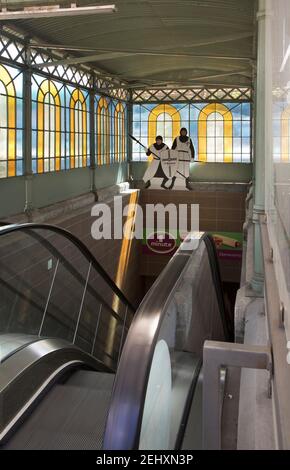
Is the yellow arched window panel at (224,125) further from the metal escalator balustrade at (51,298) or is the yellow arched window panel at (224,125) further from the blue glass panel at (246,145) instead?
the metal escalator balustrade at (51,298)

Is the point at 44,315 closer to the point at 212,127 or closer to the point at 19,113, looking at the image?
the point at 19,113

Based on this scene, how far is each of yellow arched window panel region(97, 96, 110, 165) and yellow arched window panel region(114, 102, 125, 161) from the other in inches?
42.9

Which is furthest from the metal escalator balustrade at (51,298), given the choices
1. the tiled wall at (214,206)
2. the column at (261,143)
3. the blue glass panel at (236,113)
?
the blue glass panel at (236,113)

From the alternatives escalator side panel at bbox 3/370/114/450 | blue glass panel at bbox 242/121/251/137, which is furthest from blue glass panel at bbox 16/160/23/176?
blue glass panel at bbox 242/121/251/137

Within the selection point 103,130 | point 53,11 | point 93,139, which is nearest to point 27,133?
point 93,139

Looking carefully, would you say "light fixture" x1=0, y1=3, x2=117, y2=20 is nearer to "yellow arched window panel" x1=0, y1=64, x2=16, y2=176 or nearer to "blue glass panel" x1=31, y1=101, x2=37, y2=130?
"yellow arched window panel" x1=0, y1=64, x2=16, y2=176

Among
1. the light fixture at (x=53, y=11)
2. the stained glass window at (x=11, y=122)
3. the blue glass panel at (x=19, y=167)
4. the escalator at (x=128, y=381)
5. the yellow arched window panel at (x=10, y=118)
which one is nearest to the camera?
the escalator at (x=128, y=381)

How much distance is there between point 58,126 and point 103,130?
175 inches

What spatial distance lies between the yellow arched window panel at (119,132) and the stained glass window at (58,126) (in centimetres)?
352

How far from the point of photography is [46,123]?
13.4m

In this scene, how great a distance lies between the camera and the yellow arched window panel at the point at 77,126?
15.4m

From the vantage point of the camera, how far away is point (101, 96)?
18250mm

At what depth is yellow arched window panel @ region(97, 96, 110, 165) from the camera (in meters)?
18.1

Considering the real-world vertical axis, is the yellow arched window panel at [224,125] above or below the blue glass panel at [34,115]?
above
